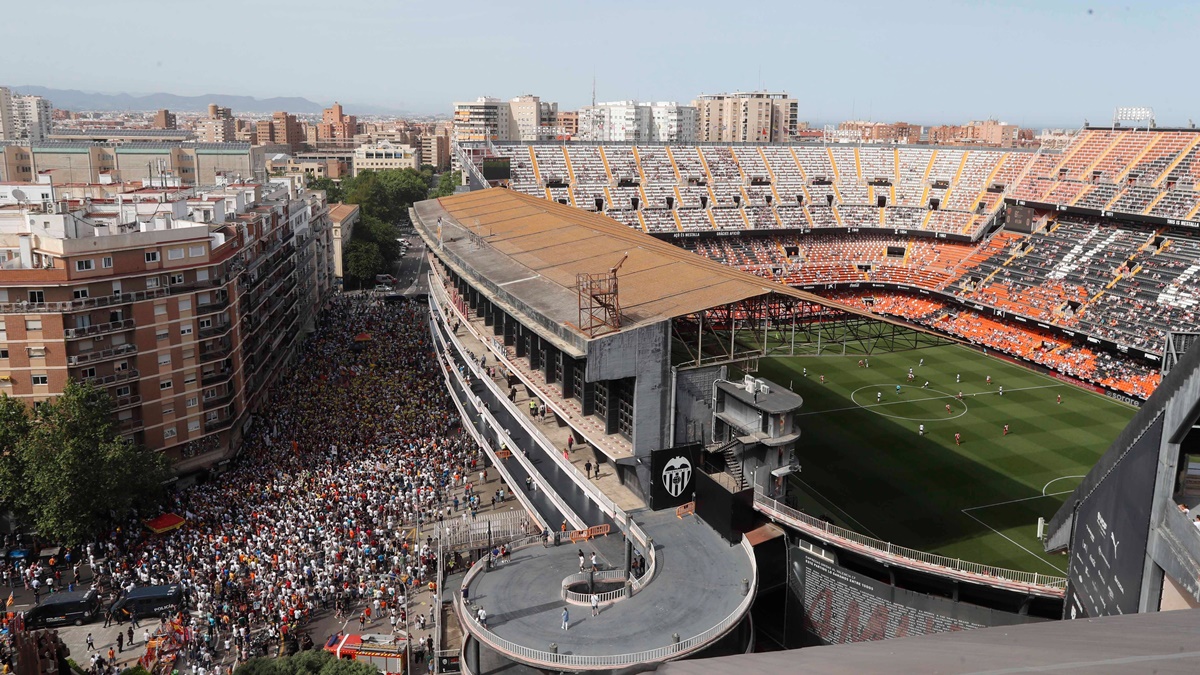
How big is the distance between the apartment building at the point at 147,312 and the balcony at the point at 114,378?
44 mm

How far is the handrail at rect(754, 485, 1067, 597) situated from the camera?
2462 centimetres

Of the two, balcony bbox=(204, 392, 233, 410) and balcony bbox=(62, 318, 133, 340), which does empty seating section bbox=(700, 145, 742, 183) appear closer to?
balcony bbox=(204, 392, 233, 410)

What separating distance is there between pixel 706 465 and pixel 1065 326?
3930cm

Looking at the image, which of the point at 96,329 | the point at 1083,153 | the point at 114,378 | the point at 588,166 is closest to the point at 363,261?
the point at 588,166

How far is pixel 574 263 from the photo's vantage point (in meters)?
39.6

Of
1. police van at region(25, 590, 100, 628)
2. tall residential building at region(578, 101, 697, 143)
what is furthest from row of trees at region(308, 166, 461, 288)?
police van at region(25, 590, 100, 628)

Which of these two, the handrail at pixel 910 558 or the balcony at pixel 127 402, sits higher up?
the balcony at pixel 127 402

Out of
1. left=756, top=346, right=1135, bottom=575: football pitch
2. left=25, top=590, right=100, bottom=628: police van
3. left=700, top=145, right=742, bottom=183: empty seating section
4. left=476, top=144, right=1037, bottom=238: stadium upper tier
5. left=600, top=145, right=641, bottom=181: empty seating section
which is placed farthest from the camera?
left=700, top=145, right=742, bottom=183: empty seating section

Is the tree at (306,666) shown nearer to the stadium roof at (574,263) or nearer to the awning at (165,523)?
the stadium roof at (574,263)

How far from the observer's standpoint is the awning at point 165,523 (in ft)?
116

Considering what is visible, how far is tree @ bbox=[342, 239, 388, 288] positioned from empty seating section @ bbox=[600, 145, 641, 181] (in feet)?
77.3

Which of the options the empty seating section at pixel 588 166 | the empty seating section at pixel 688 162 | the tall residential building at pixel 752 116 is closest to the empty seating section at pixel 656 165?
the empty seating section at pixel 688 162

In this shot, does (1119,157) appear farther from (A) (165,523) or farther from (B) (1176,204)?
(A) (165,523)

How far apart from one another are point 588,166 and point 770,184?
58.1 ft
